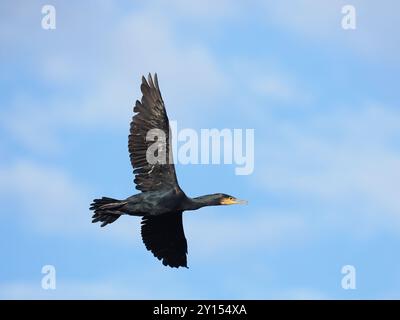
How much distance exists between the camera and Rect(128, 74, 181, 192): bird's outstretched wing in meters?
29.5

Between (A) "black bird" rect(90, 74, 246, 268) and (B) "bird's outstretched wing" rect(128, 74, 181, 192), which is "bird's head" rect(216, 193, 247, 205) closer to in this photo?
(A) "black bird" rect(90, 74, 246, 268)

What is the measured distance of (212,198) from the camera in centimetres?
3019

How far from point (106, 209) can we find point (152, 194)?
39.6 inches

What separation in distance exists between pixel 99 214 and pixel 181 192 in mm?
1771

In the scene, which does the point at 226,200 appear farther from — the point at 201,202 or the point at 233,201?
the point at 201,202

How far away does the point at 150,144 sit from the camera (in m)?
29.5

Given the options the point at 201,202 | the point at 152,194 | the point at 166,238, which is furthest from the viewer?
the point at 166,238

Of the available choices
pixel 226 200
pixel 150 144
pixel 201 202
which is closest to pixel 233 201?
pixel 226 200
